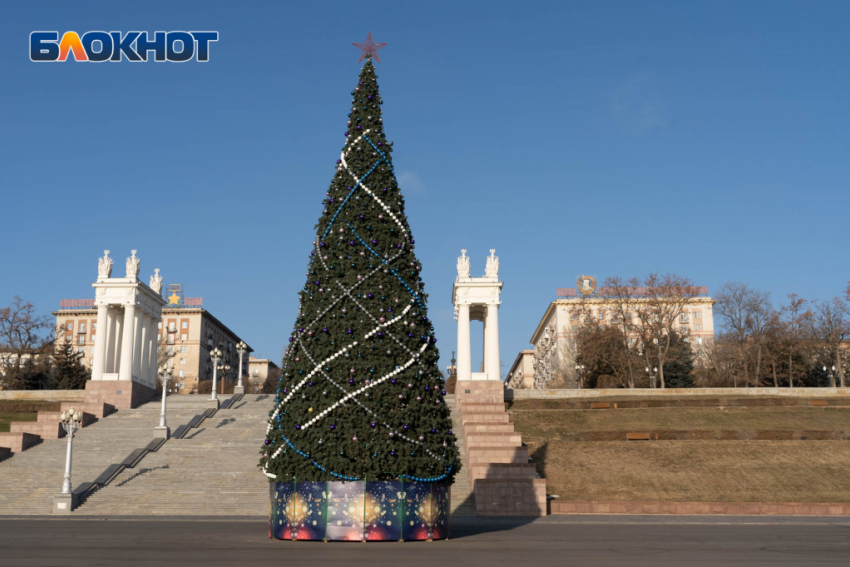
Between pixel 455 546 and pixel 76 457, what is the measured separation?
76.1 ft

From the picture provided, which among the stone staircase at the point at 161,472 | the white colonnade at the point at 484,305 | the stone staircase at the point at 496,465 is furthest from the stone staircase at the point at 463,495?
the white colonnade at the point at 484,305

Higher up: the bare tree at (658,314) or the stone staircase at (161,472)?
the bare tree at (658,314)

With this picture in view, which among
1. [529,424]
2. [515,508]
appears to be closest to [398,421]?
[515,508]

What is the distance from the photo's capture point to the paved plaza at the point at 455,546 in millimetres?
11398

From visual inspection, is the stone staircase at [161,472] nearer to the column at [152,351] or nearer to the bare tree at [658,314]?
the column at [152,351]

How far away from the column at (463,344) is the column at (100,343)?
21056 millimetres

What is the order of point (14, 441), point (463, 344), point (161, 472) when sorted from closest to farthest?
point (161, 472)
point (14, 441)
point (463, 344)

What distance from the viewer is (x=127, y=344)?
45688mm

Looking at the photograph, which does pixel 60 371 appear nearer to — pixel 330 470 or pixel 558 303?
pixel 330 470

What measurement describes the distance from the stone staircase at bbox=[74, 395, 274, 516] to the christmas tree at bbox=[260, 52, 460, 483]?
10991mm

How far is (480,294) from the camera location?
45750mm

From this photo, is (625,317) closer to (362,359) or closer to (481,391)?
(481,391)

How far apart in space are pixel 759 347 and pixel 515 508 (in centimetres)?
4895

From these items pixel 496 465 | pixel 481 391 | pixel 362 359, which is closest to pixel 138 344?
pixel 481 391
